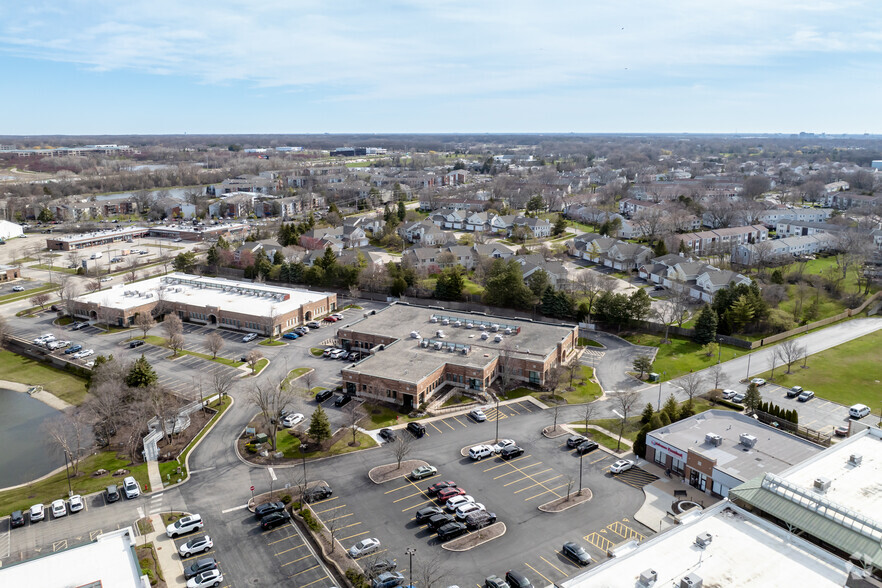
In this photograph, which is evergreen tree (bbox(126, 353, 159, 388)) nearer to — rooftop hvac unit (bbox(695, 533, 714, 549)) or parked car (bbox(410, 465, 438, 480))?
parked car (bbox(410, 465, 438, 480))

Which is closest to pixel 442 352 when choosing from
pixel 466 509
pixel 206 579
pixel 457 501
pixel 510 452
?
pixel 510 452

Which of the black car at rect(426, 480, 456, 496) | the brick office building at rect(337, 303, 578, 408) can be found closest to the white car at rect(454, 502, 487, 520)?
the black car at rect(426, 480, 456, 496)

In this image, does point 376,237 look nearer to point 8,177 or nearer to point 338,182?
point 338,182

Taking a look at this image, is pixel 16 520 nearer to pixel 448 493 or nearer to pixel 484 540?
pixel 448 493

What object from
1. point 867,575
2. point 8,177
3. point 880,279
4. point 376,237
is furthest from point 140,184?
point 867,575

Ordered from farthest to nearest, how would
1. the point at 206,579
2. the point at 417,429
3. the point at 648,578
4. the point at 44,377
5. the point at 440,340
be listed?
the point at 44,377
the point at 440,340
the point at 417,429
the point at 206,579
the point at 648,578
